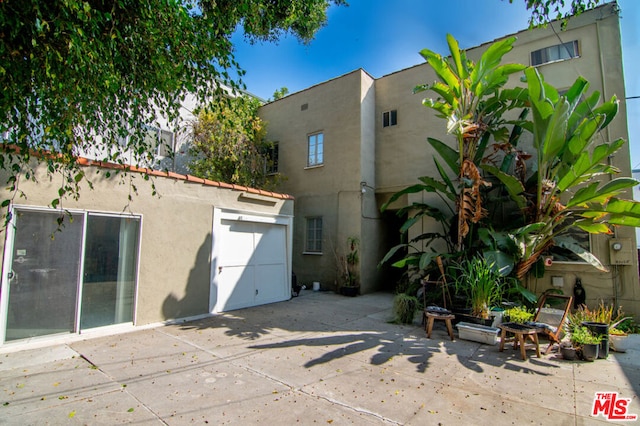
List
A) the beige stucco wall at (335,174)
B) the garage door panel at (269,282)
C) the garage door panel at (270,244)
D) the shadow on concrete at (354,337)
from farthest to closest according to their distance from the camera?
1. the beige stucco wall at (335,174)
2. the garage door panel at (270,244)
3. the garage door panel at (269,282)
4. the shadow on concrete at (354,337)

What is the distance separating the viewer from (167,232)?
290 inches

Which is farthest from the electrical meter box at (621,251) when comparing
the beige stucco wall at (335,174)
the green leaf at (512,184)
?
the beige stucco wall at (335,174)

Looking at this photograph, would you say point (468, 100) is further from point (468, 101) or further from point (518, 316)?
point (518, 316)

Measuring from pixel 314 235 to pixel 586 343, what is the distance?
920 centimetres

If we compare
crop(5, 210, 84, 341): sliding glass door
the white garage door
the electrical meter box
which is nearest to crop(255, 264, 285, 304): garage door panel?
the white garage door

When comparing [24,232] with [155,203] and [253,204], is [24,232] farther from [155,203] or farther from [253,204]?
[253,204]

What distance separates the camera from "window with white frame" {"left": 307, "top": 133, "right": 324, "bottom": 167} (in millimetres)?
13477

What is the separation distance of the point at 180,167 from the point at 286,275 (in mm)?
6201

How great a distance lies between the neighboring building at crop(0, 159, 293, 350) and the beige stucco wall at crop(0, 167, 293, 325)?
20 millimetres

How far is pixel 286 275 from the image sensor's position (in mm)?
10492

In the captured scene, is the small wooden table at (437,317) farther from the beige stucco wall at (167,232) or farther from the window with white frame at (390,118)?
the window with white frame at (390,118)

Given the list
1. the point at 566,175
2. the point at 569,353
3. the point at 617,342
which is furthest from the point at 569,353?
the point at 566,175

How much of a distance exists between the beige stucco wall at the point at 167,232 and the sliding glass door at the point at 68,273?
0.22m

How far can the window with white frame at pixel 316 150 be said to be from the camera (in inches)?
531
